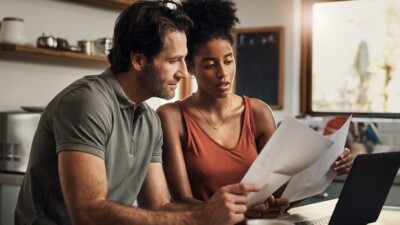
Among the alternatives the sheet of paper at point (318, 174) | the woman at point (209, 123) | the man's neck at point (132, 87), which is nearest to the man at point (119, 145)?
the man's neck at point (132, 87)

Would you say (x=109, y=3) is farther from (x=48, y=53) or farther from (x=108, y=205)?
(x=108, y=205)

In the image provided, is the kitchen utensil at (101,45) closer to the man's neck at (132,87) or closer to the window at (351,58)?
the window at (351,58)

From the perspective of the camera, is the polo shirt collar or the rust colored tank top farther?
the rust colored tank top

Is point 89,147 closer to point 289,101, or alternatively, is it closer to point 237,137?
point 237,137

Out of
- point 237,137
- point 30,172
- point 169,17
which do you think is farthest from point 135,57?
point 237,137

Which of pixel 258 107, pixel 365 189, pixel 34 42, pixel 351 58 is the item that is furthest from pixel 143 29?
pixel 351 58

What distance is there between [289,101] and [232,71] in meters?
3.31

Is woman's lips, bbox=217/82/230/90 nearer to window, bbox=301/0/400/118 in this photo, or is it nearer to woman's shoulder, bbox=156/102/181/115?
woman's shoulder, bbox=156/102/181/115

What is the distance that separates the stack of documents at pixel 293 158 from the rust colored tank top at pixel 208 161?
310 mm

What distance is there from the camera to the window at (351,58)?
461cm

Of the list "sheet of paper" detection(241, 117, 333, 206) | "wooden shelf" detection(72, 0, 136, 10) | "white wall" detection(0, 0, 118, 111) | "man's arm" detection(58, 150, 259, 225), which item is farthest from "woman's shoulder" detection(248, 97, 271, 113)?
"wooden shelf" detection(72, 0, 136, 10)

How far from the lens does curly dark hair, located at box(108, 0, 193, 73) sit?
4.96 ft

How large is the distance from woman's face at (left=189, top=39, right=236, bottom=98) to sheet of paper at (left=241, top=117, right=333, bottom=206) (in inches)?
19.2

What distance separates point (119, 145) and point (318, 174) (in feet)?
1.69
